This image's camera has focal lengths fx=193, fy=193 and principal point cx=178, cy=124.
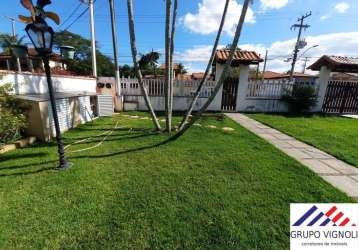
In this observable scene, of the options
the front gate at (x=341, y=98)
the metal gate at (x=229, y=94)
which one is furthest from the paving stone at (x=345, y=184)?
the front gate at (x=341, y=98)

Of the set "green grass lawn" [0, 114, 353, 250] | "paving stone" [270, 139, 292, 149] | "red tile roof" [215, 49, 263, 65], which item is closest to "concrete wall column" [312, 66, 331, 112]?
"red tile roof" [215, 49, 263, 65]

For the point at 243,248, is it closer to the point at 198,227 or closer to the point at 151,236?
the point at 198,227

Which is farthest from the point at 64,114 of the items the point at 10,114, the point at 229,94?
the point at 229,94

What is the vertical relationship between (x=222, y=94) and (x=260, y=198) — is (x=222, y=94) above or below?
above

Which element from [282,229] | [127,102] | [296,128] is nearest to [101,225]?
[282,229]

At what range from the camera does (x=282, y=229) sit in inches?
86.1

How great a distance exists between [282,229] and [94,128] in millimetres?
5833

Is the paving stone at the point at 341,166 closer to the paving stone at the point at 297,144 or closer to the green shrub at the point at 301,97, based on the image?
the paving stone at the point at 297,144

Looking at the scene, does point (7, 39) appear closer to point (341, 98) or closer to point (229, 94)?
point (229, 94)

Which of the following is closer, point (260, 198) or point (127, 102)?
point (260, 198)

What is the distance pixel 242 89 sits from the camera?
998 centimetres

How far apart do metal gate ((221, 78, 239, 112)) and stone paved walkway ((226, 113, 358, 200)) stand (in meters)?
→ 4.38

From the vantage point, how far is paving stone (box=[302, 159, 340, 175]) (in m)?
3.59

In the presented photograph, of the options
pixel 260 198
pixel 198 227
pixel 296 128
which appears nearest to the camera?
pixel 198 227
